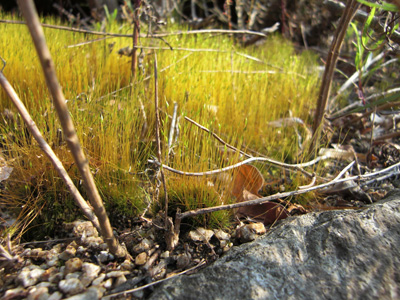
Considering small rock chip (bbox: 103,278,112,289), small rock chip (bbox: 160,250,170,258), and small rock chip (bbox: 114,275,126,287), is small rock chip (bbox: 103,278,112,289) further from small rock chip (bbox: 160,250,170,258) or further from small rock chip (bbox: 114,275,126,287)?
small rock chip (bbox: 160,250,170,258)

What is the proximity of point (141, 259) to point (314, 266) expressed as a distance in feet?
1.50

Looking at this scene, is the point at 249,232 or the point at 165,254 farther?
the point at 249,232

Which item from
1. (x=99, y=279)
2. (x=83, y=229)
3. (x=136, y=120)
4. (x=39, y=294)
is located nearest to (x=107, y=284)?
(x=99, y=279)

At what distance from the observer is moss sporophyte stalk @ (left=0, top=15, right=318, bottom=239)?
1.06m

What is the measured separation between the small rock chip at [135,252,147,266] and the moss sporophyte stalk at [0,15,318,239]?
0.20 meters

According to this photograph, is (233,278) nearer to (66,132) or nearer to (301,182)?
(66,132)

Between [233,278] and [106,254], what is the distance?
1.23ft

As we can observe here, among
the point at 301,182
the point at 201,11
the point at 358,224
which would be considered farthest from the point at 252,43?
the point at 358,224

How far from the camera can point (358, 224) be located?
0.83 m

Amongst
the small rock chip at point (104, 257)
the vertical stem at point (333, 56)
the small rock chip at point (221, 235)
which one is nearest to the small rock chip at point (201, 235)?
the small rock chip at point (221, 235)

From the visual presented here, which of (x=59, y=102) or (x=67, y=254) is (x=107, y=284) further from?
(x=59, y=102)

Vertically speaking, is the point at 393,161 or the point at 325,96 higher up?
the point at 325,96

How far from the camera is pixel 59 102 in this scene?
22.0 inches

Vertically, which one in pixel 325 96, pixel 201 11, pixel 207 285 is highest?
pixel 201 11
